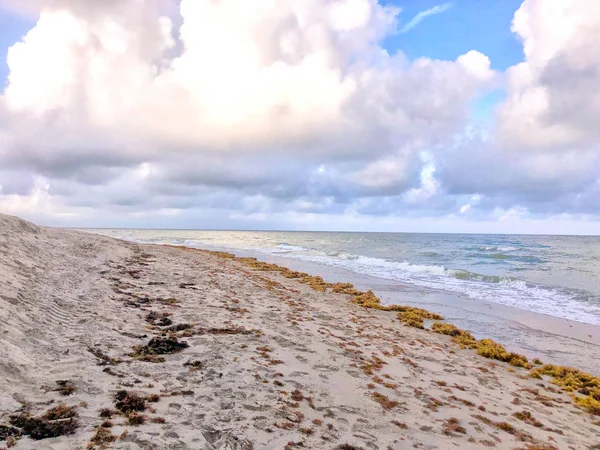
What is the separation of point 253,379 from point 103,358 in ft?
7.87

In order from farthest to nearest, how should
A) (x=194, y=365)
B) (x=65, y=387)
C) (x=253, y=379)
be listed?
(x=194, y=365) < (x=253, y=379) < (x=65, y=387)

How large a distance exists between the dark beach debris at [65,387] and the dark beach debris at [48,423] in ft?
1.46

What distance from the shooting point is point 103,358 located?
587cm

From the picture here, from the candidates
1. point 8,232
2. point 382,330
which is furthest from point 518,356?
point 8,232

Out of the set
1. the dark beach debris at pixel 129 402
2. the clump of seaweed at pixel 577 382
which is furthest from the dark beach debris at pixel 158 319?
the clump of seaweed at pixel 577 382

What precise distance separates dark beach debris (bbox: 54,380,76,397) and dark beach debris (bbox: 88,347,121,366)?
73 centimetres

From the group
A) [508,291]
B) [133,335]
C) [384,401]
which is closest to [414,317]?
[384,401]

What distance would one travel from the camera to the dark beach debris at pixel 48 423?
3766mm

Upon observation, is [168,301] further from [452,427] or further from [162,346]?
[452,427]

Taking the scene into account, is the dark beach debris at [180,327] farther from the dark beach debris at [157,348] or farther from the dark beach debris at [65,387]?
the dark beach debris at [65,387]

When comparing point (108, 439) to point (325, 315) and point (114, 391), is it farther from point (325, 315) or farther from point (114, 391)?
point (325, 315)

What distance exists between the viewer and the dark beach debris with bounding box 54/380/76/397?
4655 mm

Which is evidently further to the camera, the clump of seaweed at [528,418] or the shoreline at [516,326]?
the shoreline at [516,326]

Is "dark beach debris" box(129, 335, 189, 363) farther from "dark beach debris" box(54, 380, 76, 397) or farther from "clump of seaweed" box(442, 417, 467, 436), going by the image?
"clump of seaweed" box(442, 417, 467, 436)
